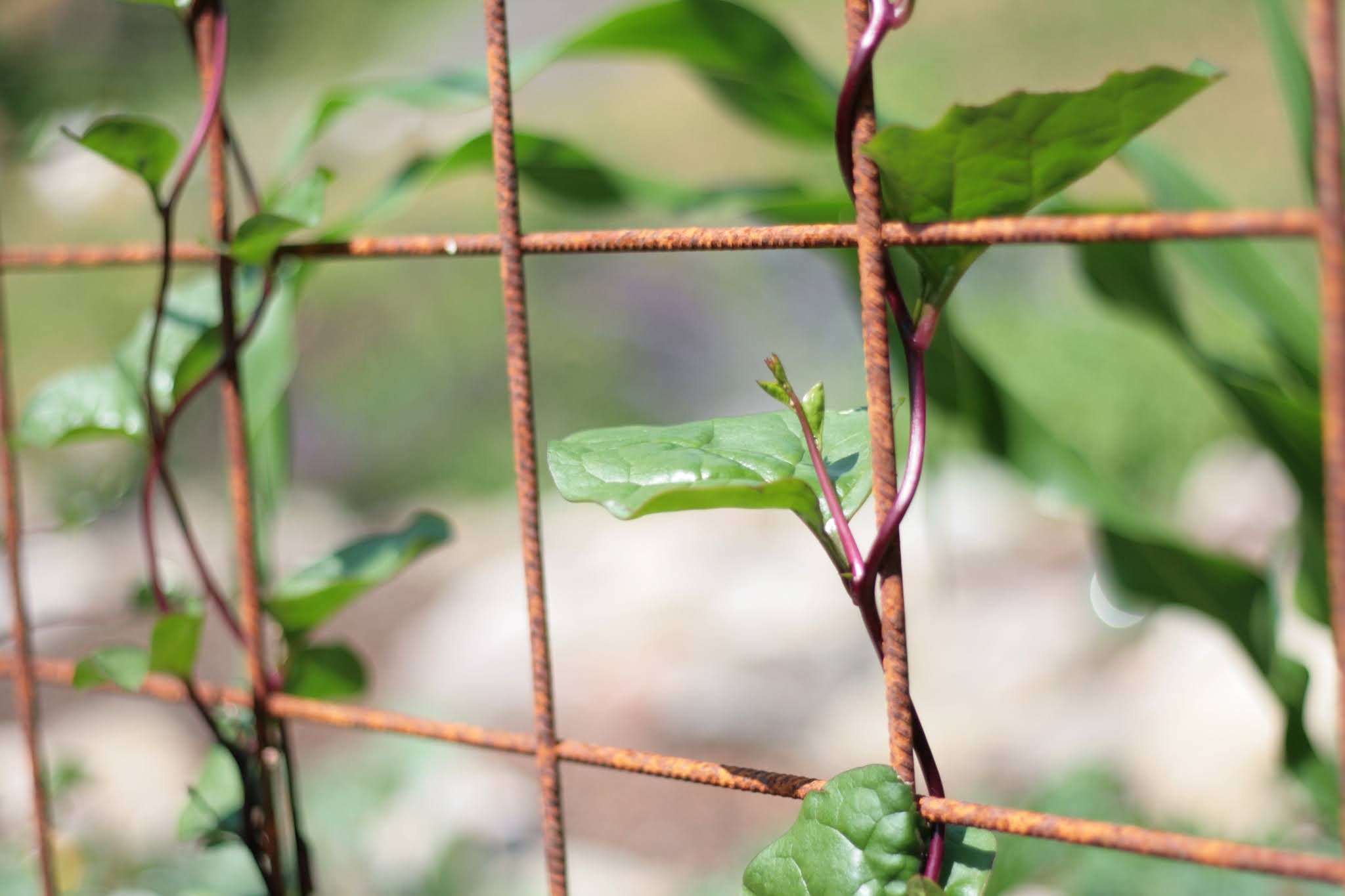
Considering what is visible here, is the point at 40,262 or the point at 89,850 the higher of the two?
the point at 40,262

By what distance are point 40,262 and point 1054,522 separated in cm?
205

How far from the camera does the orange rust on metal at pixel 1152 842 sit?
0.29 m

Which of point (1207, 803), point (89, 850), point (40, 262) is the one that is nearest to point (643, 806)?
point (1207, 803)

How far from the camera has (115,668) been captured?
1.52 feet

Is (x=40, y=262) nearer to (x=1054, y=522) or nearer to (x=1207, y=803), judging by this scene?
(x=1207, y=803)

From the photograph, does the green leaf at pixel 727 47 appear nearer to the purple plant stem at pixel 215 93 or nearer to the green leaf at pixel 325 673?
the purple plant stem at pixel 215 93

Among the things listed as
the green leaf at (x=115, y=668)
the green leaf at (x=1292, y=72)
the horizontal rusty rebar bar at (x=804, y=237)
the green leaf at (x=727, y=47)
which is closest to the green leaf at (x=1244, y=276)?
the green leaf at (x=1292, y=72)

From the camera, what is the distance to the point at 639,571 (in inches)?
96.0

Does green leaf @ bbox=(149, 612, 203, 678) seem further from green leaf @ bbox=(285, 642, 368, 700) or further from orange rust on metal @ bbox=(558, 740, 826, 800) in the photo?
orange rust on metal @ bbox=(558, 740, 826, 800)

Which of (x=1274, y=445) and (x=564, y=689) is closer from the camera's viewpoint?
(x=1274, y=445)

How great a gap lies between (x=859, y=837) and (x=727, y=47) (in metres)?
0.40

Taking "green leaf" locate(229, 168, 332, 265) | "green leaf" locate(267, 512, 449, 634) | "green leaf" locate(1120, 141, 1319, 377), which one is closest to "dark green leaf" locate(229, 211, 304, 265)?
"green leaf" locate(229, 168, 332, 265)

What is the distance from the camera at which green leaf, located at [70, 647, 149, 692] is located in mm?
460

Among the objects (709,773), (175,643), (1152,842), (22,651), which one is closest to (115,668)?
(175,643)
